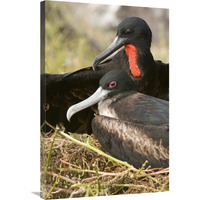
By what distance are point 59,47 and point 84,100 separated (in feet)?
1.83

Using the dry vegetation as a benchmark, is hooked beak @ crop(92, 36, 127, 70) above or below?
above

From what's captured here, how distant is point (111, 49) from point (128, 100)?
516 mm

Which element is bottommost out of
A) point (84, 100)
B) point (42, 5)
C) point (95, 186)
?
point (95, 186)

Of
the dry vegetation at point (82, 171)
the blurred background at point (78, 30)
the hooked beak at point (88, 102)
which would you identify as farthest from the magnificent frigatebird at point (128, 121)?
the blurred background at point (78, 30)

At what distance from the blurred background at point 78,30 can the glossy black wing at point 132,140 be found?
0.60 metres

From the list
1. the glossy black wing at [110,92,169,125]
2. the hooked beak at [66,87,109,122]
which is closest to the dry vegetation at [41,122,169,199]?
the hooked beak at [66,87,109,122]

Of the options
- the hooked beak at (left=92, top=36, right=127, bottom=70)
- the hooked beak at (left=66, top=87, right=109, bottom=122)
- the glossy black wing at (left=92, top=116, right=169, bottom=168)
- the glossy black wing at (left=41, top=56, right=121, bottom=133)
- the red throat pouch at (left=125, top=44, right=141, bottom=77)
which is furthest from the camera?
the red throat pouch at (left=125, top=44, right=141, bottom=77)

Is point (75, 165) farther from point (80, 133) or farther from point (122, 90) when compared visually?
point (122, 90)

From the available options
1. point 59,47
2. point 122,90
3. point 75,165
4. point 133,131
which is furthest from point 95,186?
point 59,47

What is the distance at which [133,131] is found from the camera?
178 inches

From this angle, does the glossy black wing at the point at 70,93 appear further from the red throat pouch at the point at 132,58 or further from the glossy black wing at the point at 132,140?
the glossy black wing at the point at 132,140

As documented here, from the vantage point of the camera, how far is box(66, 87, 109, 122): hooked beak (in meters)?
4.73

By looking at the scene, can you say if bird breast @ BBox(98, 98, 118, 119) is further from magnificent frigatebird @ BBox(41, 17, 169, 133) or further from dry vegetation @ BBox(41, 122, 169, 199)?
dry vegetation @ BBox(41, 122, 169, 199)

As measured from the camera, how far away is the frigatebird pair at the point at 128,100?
4562 millimetres
